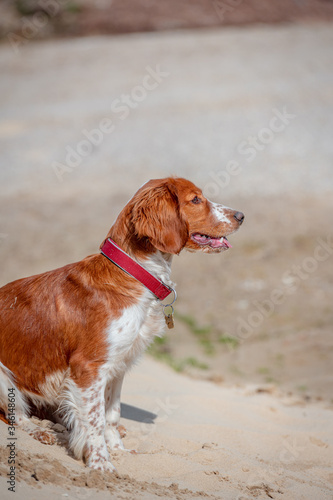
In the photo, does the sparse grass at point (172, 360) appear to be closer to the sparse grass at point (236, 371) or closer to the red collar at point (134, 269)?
the sparse grass at point (236, 371)

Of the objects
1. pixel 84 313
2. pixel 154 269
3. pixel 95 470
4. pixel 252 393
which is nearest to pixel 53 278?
pixel 84 313

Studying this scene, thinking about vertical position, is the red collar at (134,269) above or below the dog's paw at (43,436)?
above

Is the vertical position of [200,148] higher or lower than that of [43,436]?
higher

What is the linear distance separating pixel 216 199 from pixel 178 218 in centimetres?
974

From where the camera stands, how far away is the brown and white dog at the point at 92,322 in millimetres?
3842

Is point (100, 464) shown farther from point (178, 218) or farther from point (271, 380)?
point (271, 380)

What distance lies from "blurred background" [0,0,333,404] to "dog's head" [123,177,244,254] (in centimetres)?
315

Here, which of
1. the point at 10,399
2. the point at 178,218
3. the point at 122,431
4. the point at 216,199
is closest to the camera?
the point at 10,399

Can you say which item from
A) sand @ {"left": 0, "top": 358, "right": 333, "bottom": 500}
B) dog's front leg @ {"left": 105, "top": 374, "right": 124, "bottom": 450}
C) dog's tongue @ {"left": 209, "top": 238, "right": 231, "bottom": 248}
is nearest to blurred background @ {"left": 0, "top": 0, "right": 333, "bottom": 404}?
sand @ {"left": 0, "top": 358, "right": 333, "bottom": 500}

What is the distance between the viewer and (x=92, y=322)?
387cm

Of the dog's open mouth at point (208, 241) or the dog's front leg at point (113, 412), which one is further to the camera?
the dog's open mouth at point (208, 241)

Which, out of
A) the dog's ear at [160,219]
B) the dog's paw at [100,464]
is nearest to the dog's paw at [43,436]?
the dog's paw at [100,464]

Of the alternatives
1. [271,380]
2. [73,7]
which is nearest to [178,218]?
[271,380]

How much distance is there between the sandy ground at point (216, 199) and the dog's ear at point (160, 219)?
A: 63.2 inches
